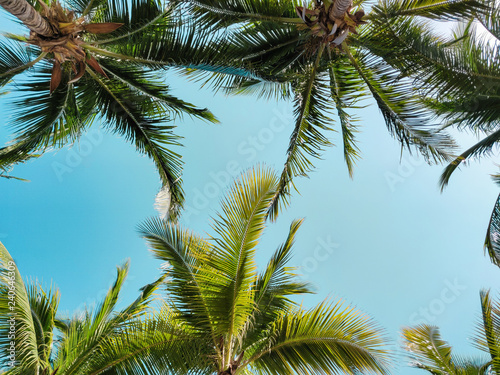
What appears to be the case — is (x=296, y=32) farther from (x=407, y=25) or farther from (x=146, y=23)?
(x=146, y=23)

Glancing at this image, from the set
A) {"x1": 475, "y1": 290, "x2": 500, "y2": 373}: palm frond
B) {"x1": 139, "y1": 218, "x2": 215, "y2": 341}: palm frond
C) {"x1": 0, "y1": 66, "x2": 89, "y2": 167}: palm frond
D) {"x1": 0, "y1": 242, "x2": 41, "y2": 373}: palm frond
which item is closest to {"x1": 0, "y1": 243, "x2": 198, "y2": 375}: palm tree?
{"x1": 0, "y1": 242, "x2": 41, "y2": 373}: palm frond

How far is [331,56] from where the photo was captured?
8.22 meters

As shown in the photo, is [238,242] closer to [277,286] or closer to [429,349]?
[277,286]

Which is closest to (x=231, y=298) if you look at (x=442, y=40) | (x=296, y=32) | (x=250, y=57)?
(x=250, y=57)

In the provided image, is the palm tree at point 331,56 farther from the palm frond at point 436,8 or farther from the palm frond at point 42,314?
the palm frond at point 42,314

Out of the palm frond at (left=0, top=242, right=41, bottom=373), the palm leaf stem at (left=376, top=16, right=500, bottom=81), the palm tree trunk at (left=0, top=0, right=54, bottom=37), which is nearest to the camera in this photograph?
the palm tree trunk at (left=0, top=0, right=54, bottom=37)

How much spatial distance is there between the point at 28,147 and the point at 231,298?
4.68 meters

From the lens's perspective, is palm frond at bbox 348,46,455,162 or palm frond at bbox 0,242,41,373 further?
palm frond at bbox 348,46,455,162

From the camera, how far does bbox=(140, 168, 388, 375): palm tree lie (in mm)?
5801

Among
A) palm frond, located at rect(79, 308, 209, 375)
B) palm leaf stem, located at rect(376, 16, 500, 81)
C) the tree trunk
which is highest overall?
the tree trunk

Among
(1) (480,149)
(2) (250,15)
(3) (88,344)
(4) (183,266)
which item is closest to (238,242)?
(4) (183,266)

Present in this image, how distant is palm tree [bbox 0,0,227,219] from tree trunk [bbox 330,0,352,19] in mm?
2013

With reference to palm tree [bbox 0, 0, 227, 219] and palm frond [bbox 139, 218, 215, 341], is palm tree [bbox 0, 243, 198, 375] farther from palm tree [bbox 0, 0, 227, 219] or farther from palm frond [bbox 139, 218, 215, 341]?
palm tree [bbox 0, 0, 227, 219]

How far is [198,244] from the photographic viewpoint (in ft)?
21.2
